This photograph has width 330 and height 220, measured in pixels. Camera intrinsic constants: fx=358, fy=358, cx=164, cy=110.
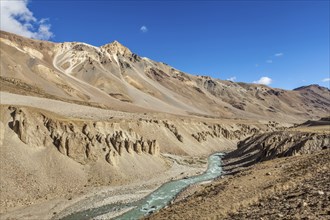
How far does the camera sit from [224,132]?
128625 millimetres

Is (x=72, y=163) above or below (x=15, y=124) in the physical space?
below

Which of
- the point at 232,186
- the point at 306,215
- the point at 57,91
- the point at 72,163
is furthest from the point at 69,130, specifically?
the point at 57,91

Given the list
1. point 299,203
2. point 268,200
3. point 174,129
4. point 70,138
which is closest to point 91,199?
point 70,138

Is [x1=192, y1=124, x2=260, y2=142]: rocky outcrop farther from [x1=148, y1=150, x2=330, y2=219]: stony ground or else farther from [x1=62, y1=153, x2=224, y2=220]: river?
[x1=148, y1=150, x2=330, y2=219]: stony ground

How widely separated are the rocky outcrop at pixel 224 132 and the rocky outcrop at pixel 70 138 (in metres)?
45.9

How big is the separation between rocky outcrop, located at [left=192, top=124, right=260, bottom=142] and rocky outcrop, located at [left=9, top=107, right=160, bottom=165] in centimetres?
4585

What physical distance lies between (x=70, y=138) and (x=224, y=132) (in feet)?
271

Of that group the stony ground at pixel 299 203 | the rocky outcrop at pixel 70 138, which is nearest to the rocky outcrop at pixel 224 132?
the rocky outcrop at pixel 70 138

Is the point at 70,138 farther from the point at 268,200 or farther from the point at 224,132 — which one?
the point at 224,132

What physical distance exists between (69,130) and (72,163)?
7550mm

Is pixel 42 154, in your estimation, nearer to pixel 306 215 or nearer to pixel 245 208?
pixel 245 208

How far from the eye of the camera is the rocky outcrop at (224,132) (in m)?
108

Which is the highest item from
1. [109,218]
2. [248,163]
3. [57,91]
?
[57,91]

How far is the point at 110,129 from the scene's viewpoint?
235 feet
